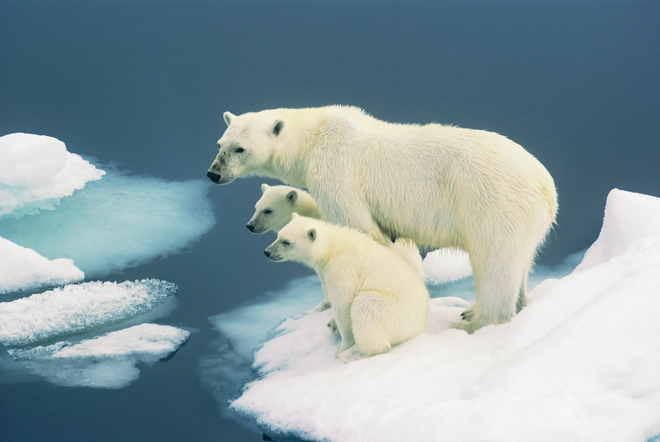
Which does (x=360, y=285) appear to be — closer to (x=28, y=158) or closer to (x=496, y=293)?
(x=496, y=293)

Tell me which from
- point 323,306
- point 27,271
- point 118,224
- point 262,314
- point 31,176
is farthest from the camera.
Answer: point 31,176

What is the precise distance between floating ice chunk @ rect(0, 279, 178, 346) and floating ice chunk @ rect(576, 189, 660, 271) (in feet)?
9.22

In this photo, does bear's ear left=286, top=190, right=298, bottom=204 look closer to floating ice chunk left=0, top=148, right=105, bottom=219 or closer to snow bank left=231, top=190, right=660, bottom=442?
snow bank left=231, top=190, right=660, bottom=442

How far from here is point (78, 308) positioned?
4.40 metres

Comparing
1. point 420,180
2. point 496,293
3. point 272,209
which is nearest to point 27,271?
point 272,209

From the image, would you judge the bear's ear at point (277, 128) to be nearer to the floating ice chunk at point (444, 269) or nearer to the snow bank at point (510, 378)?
the snow bank at point (510, 378)

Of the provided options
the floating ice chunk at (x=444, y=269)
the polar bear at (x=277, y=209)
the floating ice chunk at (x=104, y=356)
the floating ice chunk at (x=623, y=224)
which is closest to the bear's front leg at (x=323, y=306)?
the polar bear at (x=277, y=209)

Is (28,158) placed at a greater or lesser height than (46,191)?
greater

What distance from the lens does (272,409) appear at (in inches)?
130

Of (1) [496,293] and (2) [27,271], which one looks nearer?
(1) [496,293]

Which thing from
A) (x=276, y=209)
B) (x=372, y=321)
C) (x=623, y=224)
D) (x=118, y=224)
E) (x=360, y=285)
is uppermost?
(x=118, y=224)

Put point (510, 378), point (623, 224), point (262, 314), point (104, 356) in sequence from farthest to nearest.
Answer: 1. point (262, 314)
2. point (623, 224)
3. point (104, 356)
4. point (510, 378)

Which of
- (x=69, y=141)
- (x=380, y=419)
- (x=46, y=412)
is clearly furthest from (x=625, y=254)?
(x=69, y=141)

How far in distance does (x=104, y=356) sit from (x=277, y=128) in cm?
167
